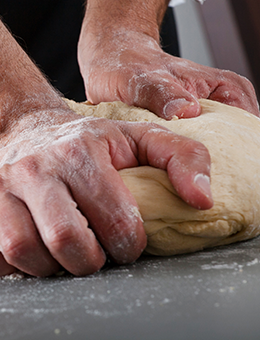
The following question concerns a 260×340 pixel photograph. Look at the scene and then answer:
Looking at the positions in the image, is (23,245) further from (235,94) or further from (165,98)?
(235,94)

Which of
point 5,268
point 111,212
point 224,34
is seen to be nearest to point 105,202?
point 111,212

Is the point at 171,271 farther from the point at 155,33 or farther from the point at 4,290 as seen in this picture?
the point at 155,33

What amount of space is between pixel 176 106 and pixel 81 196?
0.58 m

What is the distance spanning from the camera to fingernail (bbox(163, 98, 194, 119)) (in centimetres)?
122

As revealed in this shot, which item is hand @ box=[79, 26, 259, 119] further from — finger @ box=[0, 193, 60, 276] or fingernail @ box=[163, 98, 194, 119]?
finger @ box=[0, 193, 60, 276]

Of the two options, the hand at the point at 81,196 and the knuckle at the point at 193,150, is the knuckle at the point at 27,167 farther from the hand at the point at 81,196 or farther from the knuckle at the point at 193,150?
the knuckle at the point at 193,150

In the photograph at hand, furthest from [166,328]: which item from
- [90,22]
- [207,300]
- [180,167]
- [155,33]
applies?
[90,22]


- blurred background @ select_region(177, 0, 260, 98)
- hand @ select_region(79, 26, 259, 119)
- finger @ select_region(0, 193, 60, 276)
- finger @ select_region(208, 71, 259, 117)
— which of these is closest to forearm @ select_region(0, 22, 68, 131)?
hand @ select_region(79, 26, 259, 119)

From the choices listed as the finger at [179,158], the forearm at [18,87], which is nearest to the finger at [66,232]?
the finger at [179,158]

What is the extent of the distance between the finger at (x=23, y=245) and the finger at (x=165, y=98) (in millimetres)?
657

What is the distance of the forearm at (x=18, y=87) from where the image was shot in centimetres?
122

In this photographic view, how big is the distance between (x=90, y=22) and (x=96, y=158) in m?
1.54

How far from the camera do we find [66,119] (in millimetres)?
1067

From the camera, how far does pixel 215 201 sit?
917 mm
